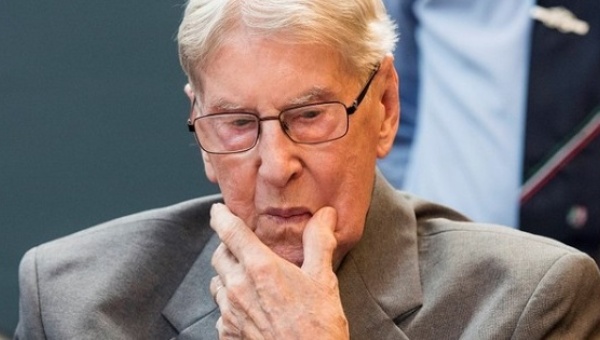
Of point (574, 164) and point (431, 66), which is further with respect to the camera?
point (431, 66)

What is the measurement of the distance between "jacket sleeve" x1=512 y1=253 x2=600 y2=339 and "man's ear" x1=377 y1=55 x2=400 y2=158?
403 mm

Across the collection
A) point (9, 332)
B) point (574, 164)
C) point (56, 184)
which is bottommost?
point (9, 332)

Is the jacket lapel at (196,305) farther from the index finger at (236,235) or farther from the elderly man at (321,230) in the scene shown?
the index finger at (236,235)

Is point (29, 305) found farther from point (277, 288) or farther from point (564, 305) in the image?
point (564, 305)

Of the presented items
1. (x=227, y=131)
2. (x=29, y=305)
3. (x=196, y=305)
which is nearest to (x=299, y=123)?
(x=227, y=131)

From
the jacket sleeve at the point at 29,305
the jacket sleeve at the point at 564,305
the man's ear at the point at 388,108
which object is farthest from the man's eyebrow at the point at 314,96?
the jacket sleeve at the point at 29,305

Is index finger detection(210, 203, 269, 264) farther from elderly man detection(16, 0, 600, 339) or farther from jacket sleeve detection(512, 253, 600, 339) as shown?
jacket sleeve detection(512, 253, 600, 339)

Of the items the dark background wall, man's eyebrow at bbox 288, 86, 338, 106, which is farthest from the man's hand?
the dark background wall

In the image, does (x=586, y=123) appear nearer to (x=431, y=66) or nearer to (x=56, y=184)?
(x=431, y=66)

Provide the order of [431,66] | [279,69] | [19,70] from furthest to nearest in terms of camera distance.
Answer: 1. [19,70]
2. [431,66]
3. [279,69]

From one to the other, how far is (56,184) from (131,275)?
145cm

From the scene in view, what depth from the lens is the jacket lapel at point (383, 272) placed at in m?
2.79

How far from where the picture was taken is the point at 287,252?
2736 mm

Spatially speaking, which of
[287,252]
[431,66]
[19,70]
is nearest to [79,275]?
[287,252]
